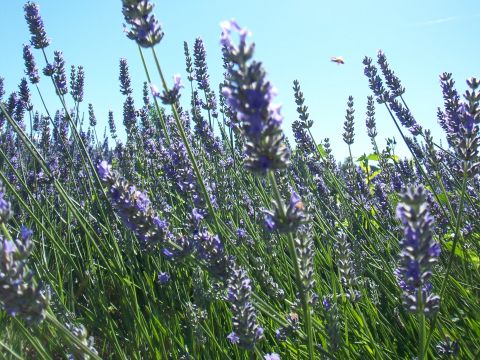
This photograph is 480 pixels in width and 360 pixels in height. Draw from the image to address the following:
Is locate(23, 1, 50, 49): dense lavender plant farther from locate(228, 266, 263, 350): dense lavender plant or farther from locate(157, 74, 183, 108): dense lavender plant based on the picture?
locate(228, 266, 263, 350): dense lavender plant

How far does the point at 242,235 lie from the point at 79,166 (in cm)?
357

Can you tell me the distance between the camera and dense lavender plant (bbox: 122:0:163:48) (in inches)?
80.5

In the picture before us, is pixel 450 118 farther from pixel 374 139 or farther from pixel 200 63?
pixel 200 63

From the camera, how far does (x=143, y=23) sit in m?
2.06

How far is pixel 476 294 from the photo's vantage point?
9.63 ft

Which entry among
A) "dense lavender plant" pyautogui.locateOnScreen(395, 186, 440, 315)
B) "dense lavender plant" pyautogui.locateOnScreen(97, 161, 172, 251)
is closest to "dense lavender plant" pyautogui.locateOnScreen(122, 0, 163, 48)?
"dense lavender plant" pyautogui.locateOnScreen(97, 161, 172, 251)

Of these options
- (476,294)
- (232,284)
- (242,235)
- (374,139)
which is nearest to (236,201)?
(242,235)

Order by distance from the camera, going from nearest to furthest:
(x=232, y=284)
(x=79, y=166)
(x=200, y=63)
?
(x=232, y=284) → (x=200, y=63) → (x=79, y=166)

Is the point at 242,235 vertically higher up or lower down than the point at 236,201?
lower down

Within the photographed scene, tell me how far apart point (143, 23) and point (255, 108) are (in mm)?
1020

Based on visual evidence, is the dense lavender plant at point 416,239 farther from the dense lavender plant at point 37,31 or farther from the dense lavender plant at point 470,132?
the dense lavender plant at point 37,31

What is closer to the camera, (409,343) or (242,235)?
(409,343)

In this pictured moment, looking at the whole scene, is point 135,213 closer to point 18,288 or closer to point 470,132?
point 18,288

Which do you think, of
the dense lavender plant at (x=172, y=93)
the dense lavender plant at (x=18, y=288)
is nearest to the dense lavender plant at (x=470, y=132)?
the dense lavender plant at (x=172, y=93)
